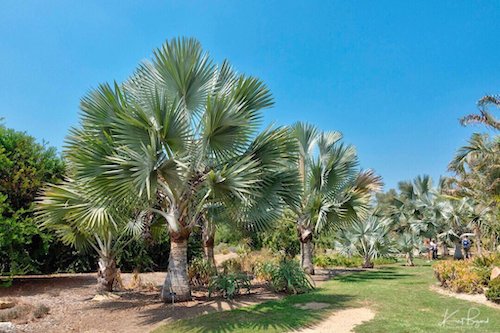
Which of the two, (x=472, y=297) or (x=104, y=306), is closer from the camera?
(x=104, y=306)

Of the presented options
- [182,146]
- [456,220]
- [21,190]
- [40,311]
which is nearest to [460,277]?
[182,146]

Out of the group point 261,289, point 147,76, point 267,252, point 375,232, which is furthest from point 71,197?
point 375,232

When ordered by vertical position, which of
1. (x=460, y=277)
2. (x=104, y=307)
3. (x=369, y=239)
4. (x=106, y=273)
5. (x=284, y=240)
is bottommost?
(x=104, y=307)

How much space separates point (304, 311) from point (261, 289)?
3474 millimetres

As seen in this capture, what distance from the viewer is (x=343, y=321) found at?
7.02 m

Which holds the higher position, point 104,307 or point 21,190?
point 21,190

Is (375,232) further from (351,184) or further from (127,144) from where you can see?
(127,144)

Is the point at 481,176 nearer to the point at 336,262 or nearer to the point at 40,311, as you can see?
the point at 336,262

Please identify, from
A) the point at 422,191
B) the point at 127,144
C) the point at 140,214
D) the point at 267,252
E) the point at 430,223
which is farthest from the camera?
the point at 422,191

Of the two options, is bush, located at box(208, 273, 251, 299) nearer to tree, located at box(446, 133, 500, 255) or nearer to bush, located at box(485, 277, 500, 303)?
bush, located at box(485, 277, 500, 303)

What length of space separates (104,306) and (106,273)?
5.24 feet

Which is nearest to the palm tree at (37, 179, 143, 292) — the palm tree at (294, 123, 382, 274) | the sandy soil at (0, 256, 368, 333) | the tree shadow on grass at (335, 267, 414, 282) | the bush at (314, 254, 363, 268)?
the sandy soil at (0, 256, 368, 333)

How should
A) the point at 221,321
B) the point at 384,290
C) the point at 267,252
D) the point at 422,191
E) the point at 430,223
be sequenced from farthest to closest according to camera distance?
the point at 422,191
the point at 430,223
the point at 267,252
the point at 384,290
the point at 221,321

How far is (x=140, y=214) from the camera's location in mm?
10062
